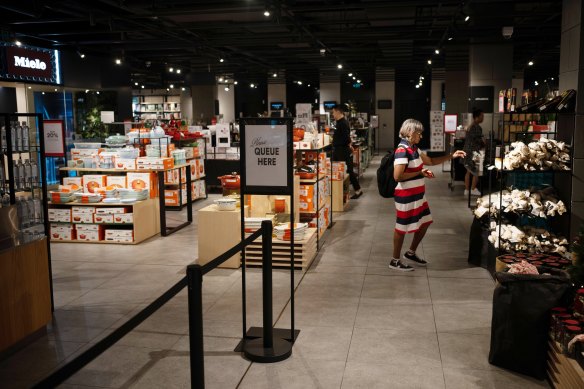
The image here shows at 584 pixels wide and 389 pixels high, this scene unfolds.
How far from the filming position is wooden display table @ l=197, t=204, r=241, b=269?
6512mm

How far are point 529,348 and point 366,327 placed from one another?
1.35m

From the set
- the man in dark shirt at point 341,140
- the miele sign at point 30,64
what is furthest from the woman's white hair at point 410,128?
the miele sign at point 30,64

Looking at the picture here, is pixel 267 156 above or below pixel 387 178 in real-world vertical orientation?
above

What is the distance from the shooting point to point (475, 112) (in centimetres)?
1125

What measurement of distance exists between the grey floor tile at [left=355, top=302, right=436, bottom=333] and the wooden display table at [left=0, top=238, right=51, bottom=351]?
2551 millimetres

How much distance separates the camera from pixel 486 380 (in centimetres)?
376

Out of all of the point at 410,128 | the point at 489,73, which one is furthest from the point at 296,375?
the point at 489,73

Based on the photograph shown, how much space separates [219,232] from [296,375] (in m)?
2.91

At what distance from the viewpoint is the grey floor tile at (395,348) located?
13.4 ft

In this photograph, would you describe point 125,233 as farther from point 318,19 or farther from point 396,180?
point 318,19

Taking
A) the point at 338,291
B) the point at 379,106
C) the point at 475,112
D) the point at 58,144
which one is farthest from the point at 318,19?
the point at 379,106

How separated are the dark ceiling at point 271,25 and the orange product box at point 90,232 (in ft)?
12.7

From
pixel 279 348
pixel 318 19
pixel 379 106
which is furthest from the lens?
pixel 379 106

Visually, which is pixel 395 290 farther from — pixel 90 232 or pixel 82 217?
pixel 82 217
